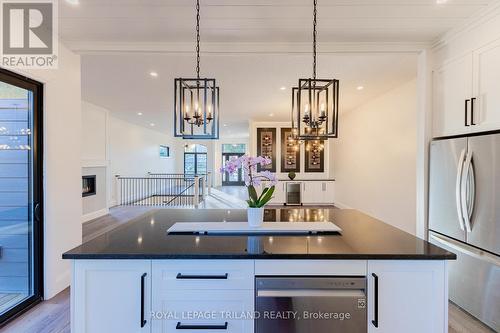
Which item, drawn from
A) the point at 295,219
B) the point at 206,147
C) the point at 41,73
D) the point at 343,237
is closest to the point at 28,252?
the point at 41,73

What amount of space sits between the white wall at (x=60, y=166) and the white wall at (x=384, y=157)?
506 cm

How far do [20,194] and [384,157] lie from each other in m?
5.90

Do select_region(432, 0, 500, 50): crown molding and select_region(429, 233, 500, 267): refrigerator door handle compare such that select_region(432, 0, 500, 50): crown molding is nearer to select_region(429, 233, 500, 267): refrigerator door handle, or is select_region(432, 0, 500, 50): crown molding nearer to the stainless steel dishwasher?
select_region(429, 233, 500, 267): refrigerator door handle

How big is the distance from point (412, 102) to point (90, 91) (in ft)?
20.1

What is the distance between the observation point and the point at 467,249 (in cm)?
258

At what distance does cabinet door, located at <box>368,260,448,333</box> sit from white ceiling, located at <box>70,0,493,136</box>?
2238 millimetres

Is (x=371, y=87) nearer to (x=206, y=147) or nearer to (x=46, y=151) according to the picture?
(x=46, y=151)

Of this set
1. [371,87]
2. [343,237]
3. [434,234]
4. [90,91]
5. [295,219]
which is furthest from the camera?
[90,91]

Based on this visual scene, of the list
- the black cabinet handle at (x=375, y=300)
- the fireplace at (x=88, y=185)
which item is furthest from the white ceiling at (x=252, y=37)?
the fireplace at (x=88, y=185)

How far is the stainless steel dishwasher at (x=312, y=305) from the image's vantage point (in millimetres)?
1560

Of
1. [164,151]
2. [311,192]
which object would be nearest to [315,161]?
[311,192]

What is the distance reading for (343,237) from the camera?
191 cm

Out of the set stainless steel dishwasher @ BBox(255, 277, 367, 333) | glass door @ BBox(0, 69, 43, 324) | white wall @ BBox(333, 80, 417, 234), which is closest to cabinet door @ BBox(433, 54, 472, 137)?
white wall @ BBox(333, 80, 417, 234)

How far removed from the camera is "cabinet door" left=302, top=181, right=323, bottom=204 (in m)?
8.89
